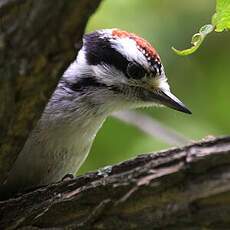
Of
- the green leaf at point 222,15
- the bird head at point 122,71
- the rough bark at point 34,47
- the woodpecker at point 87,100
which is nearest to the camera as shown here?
the rough bark at point 34,47

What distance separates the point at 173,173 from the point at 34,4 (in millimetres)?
655

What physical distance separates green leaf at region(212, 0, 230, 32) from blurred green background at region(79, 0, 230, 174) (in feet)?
6.20

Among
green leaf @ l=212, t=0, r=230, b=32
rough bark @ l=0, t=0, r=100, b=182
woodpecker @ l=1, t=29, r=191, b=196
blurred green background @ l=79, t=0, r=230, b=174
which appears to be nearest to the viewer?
rough bark @ l=0, t=0, r=100, b=182

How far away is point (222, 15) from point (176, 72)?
2.21 meters

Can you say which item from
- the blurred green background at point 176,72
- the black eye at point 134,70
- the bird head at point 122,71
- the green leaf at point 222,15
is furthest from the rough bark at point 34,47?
the blurred green background at point 176,72

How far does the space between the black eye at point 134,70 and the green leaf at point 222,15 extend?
41.9 inches

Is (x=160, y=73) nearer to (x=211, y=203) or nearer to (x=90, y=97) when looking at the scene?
(x=90, y=97)

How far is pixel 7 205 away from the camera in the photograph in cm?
274

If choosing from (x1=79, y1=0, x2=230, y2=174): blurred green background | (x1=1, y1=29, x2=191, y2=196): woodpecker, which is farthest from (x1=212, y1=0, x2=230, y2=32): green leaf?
(x1=79, y1=0, x2=230, y2=174): blurred green background

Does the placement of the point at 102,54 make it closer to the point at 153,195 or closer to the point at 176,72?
the point at 176,72

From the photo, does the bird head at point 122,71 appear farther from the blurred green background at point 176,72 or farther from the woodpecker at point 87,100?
the blurred green background at point 176,72

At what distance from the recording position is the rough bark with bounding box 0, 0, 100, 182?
2.06 m

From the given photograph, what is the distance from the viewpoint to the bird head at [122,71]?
3.29 meters

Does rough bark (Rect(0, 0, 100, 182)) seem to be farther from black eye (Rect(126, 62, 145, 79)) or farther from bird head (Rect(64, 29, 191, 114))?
black eye (Rect(126, 62, 145, 79))
